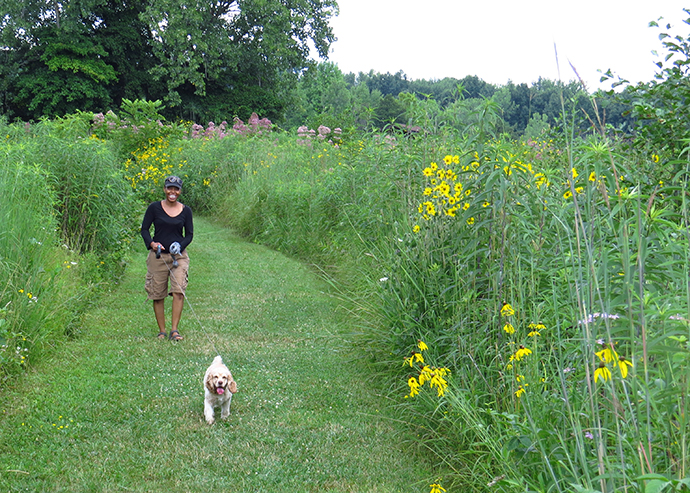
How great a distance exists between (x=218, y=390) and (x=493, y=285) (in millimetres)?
2095

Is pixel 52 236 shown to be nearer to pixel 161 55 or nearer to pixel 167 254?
pixel 167 254

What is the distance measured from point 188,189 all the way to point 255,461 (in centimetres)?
1451

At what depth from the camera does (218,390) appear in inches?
180

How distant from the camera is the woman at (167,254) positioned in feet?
22.5

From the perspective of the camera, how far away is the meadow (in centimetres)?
227

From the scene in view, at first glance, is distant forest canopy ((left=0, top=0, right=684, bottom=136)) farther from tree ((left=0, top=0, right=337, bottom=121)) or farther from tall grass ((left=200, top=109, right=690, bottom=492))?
tall grass ((left=200, top=109, right=690, bottom=492))

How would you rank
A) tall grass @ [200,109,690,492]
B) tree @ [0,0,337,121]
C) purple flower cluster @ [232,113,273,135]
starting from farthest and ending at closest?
tree @ [0,0,337,121], purple flower cluster @ [232,113,273,135], tall grass @ [200,109,690,492]

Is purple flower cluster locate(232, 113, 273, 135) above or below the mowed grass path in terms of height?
above

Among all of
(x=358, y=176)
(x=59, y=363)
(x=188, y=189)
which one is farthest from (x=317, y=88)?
(x=59, y=363)

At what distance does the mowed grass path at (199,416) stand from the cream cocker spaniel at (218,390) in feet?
0.30

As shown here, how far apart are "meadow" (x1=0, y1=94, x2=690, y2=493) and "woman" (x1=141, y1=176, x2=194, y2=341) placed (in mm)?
883

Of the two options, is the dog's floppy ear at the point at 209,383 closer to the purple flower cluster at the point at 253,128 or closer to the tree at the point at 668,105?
the tree at the point at 668,105

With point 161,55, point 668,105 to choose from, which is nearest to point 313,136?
point 668,105

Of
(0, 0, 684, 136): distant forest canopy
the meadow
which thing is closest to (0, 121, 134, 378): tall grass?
the meadow
